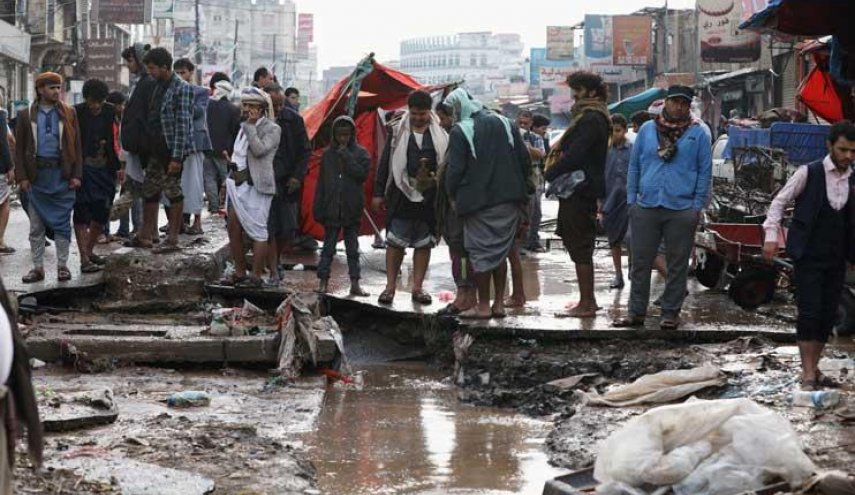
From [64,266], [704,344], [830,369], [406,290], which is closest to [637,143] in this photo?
[704,344]

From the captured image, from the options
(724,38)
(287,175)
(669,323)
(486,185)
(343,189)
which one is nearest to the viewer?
(669,323)

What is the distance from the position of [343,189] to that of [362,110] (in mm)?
4172

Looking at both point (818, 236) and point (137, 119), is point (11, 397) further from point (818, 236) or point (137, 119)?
point (137, 119)

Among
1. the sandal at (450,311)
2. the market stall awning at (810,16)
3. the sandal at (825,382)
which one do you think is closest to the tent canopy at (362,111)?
the sandal at (450,311)

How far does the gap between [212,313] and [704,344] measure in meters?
3.57

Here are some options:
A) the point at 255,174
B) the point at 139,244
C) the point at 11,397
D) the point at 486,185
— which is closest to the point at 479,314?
the point at 486,185

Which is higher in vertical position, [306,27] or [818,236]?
[306,27]

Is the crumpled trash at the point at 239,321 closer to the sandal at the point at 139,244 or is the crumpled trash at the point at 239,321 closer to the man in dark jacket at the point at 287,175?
the man in dark jacket at the point at 287,175

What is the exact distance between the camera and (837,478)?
16.6 feet

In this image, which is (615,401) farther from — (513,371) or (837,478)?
(837,478)

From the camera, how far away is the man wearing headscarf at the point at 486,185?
9555 mm

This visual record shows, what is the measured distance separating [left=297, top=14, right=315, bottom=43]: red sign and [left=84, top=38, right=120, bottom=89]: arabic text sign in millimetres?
117686

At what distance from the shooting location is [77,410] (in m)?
7.10

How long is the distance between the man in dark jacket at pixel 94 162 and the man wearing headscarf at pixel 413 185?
2.48 m
